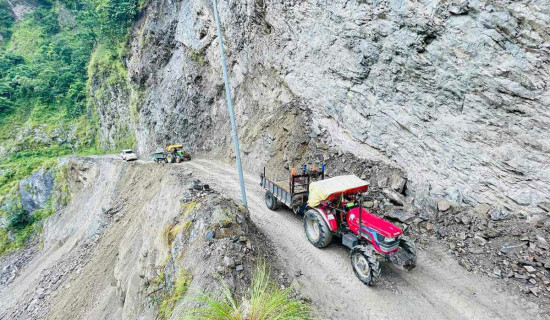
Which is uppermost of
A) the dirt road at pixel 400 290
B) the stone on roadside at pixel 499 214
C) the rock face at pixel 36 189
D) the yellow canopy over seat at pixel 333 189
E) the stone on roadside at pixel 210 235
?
the yellow canopy over seat at pixel 333 189

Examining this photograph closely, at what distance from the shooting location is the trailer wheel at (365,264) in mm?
6055

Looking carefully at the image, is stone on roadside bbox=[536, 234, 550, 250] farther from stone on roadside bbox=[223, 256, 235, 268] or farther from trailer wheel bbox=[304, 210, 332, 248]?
stone on roadside bbox=[223, 256, 235, 268]

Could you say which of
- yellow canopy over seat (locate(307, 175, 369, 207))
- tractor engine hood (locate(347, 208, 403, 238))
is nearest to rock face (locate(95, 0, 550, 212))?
yellow canopy over seat (locate(307, 175, 369, 207))

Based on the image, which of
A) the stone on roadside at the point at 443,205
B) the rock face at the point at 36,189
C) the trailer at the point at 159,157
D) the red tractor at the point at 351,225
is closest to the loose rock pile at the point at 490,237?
the stone on roadside at the point at 443,205

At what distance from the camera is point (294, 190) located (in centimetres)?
961

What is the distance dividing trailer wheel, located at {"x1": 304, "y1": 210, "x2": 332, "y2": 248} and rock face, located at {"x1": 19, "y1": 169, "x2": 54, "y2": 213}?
31361 mm

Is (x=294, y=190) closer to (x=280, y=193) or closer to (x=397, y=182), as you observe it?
(x=280, y=193)

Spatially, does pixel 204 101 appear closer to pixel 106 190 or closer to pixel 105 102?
pixel 106 190

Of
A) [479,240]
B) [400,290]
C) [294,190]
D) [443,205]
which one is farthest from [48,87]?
[479,240]

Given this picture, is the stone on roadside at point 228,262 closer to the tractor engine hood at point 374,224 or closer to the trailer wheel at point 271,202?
the tractor engine hood at point 374,224

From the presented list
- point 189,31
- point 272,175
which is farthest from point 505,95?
point 189,31

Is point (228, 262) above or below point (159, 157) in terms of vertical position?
below

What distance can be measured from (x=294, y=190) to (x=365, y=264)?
387 centimetres

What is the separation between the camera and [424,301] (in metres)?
5.94
